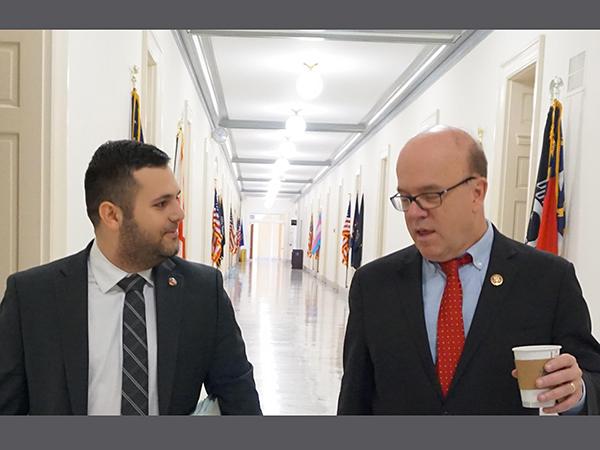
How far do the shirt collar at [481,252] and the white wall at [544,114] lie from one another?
2.53 m

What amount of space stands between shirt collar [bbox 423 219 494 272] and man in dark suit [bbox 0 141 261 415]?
2.14 feet

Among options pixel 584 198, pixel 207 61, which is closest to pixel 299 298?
pixel 207 61

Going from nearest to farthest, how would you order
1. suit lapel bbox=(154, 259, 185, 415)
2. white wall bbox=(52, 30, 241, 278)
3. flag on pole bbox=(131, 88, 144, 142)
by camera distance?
suit lapel bbox=(154, 259, 185, 415) → white wall bbox=(52, 30, 241, 278) → flag on pole bbox=(131, 88, 144, 142)

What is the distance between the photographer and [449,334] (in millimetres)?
1533

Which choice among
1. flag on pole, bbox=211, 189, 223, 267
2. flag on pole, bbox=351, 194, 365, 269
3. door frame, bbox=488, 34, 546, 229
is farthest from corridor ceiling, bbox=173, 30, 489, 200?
flag on pole, bbox=211, 189, 223, 267

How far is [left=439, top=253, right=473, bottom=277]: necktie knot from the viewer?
160 centimetres

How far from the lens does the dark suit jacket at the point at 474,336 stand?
4.84 feet

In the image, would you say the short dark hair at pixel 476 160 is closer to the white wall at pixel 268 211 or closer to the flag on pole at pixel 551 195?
the flag on pole at pixel 551 195

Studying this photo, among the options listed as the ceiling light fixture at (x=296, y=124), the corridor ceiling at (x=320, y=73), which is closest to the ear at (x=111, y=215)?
the corridor ceiling at (x=320, y=73)

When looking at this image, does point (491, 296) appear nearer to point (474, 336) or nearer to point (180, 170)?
point (474, 336)

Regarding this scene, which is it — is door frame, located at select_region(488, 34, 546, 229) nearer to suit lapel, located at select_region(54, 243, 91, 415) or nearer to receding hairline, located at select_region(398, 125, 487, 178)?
receding hairline, located at select_region(398, 125, 487, 178)

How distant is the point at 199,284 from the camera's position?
1742mm

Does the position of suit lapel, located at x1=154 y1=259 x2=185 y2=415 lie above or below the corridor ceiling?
below

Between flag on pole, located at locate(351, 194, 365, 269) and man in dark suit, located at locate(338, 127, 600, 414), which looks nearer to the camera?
man in dark suit, located at locate(338, 127, 600, 414)
